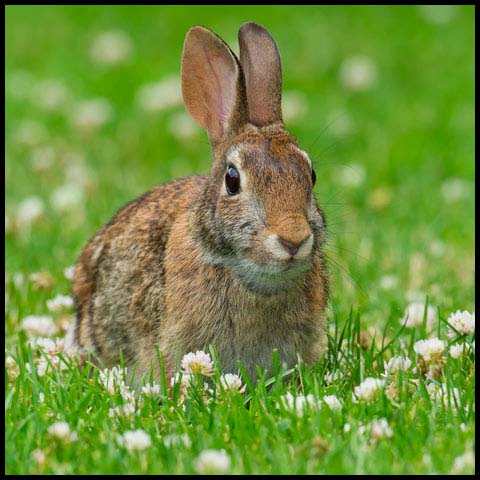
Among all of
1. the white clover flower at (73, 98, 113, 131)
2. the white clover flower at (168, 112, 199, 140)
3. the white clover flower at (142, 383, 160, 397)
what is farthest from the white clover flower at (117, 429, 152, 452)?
the white clover flower at (73, 98, 113, 131)

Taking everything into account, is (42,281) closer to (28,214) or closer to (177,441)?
(28,214)

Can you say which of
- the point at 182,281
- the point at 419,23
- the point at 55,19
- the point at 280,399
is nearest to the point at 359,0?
the point at 419,23

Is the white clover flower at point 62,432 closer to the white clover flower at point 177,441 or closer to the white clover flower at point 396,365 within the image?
the white clover flower at point 177,441

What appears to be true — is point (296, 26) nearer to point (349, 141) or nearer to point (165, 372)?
point (349, 141)

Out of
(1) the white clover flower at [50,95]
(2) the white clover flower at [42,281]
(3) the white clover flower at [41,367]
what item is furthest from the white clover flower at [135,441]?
(1) the white clover flower at [50,95]

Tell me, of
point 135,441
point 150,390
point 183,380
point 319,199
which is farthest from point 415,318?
point 319,199

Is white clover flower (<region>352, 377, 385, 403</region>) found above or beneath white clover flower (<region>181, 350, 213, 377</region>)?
beneath

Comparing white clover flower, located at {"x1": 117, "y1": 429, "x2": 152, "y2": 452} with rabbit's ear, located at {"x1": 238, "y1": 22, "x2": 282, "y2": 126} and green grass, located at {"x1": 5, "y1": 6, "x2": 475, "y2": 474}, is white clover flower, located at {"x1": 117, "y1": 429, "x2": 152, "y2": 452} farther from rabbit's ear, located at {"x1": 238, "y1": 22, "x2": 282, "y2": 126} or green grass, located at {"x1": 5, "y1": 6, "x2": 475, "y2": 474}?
rabbit's ear, located at {"x1": 238, "y1": 22, "x2": 282, "y2": 126}
